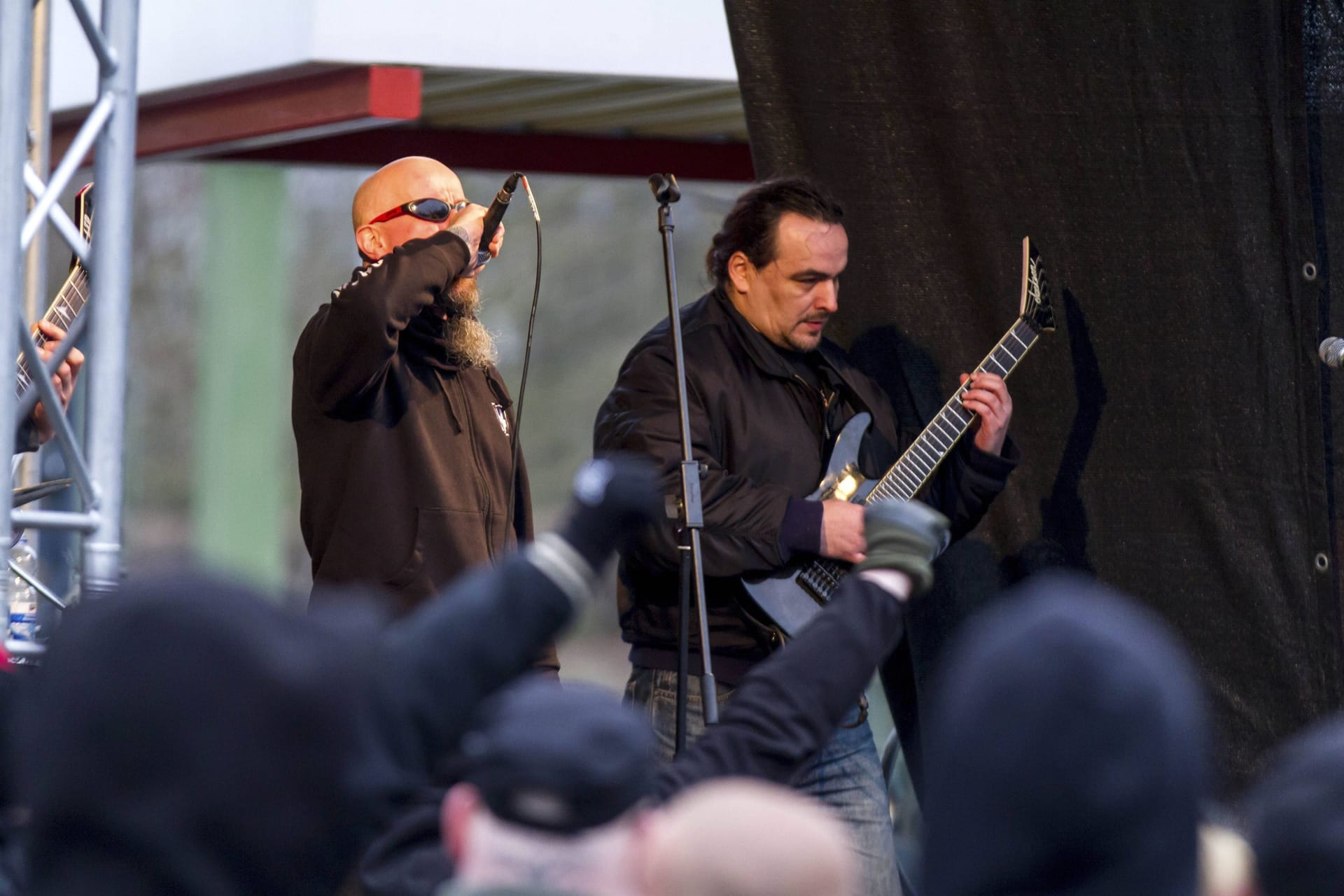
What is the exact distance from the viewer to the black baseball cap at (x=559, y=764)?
125cm

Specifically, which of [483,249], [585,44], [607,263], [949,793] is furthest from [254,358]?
[607,263]

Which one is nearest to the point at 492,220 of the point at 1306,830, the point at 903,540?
the point at 903,540

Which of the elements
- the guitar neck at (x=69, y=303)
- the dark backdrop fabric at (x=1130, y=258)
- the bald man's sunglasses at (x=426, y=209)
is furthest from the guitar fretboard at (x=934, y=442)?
the guitar neck at (x=69, y=303)

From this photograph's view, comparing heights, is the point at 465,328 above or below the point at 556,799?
above

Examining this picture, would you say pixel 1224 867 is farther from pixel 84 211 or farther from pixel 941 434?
pixel 84 211

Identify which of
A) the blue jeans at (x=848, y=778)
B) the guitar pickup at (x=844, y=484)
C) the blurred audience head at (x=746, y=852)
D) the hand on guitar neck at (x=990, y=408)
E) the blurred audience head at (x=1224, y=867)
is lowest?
the blue jeans at (x=848, y=778)

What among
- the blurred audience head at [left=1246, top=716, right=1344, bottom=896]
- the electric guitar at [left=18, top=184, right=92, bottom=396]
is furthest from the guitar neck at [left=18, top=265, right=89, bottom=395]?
the blurred audience head at [left=1246, top=716, right=1344, bottom=896]

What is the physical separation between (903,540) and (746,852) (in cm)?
75

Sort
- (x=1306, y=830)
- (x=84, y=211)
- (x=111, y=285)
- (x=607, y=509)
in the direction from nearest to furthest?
(x=1306, y=830), (x=607, y=509), (x=111, y=285), (x=84, y=211)

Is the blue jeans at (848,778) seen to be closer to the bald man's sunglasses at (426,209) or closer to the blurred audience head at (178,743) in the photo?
the bald man's sunglasses at (426,209)

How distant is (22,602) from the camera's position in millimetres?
3748

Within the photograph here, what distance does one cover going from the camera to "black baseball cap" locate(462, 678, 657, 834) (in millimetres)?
1249

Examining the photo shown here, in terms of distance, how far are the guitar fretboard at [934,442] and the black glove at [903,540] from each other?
5.49ft

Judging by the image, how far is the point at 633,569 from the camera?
3566 millimetres
